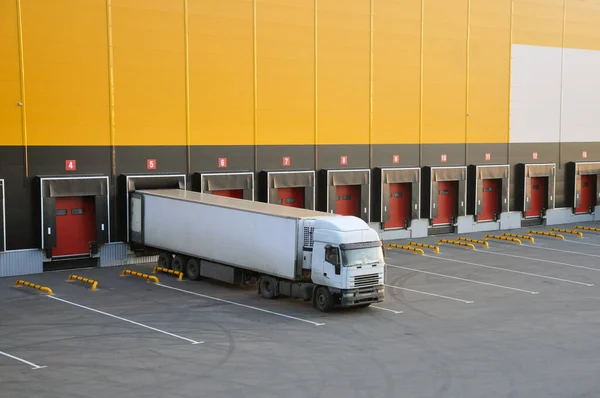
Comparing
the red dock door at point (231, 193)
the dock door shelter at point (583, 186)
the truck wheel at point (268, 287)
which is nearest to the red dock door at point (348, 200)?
the red dock door at point (231, 193)

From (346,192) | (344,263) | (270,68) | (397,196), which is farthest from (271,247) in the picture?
(397,196)

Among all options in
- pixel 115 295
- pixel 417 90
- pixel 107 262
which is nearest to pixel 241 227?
pixel 115 295

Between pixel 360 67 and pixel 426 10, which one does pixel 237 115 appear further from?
pixel 426 10

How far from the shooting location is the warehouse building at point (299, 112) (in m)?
28.4

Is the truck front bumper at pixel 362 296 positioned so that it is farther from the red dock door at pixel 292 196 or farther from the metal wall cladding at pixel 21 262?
the red dock door at pixel 292 196

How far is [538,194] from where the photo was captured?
4500cm

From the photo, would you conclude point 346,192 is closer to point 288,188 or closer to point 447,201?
point 288,188

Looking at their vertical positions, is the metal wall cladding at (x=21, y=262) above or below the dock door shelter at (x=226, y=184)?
below

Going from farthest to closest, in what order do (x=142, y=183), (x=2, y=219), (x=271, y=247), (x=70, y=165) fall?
1. (x=142, y=183)
2. (x=70, y=165)
3. (x=2, y=219)
4. (x=271, y=247)

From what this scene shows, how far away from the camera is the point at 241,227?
973 inches

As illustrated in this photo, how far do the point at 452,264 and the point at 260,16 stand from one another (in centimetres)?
1267

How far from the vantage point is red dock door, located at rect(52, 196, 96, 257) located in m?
29.0

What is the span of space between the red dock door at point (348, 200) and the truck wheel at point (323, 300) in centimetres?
1430

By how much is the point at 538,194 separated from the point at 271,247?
25488 mm
